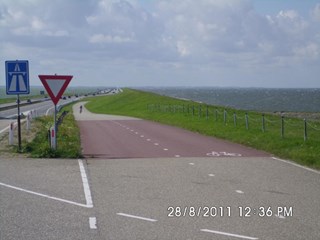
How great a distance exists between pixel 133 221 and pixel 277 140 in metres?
11.4

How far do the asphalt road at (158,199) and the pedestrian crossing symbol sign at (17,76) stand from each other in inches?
98.1

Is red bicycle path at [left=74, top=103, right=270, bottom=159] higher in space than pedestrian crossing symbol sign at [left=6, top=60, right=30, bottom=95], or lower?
lower

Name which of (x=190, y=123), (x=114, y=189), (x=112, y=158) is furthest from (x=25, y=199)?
(x=190, y=123)

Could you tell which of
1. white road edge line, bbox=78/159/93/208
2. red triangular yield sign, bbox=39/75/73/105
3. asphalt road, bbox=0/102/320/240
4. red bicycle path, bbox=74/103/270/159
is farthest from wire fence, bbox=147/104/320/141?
white road edge line, bbox=78/159/93/208

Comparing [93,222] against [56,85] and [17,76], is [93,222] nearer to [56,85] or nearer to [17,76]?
[56,85]

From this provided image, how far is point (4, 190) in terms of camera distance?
9.36 metres

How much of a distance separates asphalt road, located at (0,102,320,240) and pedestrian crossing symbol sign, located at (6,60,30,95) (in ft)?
8.17

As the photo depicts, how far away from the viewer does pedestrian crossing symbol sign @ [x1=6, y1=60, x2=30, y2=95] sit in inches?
585

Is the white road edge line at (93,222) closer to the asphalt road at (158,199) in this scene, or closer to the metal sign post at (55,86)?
the asphalt road at (158,199)

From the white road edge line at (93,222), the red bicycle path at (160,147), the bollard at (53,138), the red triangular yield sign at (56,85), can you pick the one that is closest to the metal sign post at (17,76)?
the red triangular yield sign at (56,85)

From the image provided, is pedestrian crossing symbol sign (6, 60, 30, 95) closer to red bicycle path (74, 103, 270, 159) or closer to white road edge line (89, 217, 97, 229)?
red bicycle path (74, 103, 270, 159)

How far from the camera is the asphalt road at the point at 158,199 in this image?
668 centimetres

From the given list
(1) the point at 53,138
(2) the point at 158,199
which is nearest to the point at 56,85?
(1) the point at 53,138

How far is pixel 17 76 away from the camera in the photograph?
588 inches
